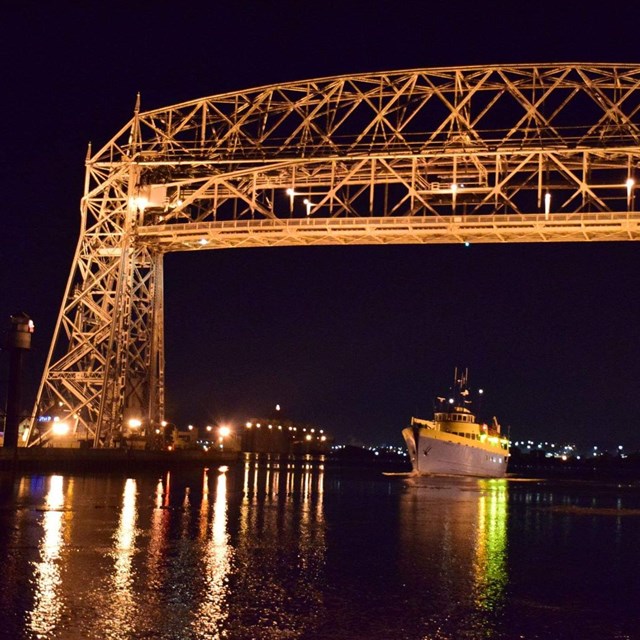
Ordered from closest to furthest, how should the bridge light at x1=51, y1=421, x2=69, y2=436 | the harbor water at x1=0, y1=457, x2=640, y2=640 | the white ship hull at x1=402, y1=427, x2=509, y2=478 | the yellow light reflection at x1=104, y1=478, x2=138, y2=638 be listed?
the yellow light reflection at x1=104, y1=478, x2=138, y2=638
the harbor water at x1=0, y1=457, x2=640, y2=640
the bridge light at x1=51, y1=421, x2=69, y2=436
the white ship hull at x1=402, y1=427, x2=509, y2=478

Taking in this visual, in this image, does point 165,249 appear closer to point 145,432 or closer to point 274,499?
point 145,432

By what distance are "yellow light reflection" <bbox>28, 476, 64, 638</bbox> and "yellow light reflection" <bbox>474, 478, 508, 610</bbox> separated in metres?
5.83

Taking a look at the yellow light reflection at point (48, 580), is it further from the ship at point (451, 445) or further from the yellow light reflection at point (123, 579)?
the ship at point (451, 445)

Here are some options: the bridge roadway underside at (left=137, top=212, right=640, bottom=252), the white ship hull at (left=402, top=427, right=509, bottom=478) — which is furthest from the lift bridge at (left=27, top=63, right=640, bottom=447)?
the white ship hull at (left=402, top=427, right=509, bottom=478)

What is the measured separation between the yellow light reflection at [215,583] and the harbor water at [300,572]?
4 cm

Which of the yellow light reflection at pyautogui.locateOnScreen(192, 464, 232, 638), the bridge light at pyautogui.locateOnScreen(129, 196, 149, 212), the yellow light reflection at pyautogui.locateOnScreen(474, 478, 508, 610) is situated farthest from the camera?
the bridge light at pyautogui.locateOnScreen(129, 196, 149, 212)

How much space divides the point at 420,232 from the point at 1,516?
2080 centimetres

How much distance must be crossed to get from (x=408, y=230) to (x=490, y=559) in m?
20.7

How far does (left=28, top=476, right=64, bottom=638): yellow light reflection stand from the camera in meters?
11.6

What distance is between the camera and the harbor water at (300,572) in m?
12.1

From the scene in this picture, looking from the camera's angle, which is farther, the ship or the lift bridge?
the ship

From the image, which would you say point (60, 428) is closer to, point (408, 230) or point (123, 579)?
point (408, 230)

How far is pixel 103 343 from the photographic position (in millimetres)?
43281

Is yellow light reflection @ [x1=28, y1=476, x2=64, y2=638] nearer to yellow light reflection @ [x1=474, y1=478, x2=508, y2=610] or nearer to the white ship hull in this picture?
yellow light reflection @ [x1=474, y1=478, x2=508, y2=610]
